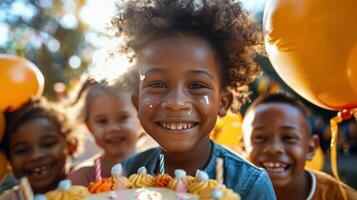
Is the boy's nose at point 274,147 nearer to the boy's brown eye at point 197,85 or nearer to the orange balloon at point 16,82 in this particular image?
the boy's brown eye at point 197,85

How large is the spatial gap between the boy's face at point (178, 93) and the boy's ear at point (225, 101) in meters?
0.17

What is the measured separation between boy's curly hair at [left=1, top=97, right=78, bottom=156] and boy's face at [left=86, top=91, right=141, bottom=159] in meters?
0.16

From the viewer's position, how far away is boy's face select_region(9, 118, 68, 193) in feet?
9.55

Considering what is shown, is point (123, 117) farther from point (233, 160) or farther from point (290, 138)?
point (233, 160)

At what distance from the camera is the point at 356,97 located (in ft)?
6.84

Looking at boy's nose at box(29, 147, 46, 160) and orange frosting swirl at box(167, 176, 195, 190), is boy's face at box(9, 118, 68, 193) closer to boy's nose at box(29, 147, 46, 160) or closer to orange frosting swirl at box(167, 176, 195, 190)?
boy's nose at box(29, 147, 46, 160)

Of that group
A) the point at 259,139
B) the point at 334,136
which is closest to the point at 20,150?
the point at 259,139

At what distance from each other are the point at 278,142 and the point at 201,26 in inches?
38.6

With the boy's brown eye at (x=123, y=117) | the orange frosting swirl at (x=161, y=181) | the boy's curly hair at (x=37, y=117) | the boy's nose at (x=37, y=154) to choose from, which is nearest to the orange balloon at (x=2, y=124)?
the boy's curly hair at (x=37, y=117)

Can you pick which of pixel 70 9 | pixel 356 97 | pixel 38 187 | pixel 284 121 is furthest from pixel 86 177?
pixel 70 9

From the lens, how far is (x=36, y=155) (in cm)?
288

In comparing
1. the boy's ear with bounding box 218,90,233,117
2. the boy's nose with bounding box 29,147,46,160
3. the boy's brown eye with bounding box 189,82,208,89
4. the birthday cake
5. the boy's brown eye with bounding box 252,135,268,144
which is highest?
the boy's brown eye with bounding box 189,82,208,89

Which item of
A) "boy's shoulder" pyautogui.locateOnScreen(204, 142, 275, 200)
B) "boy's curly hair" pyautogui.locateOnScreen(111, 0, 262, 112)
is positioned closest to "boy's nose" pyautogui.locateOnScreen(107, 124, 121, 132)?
"boy's curly hair" pyautogui.locateOnScreen(111, 0, 262, 112)

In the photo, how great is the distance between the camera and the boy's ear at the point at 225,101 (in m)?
2.10
